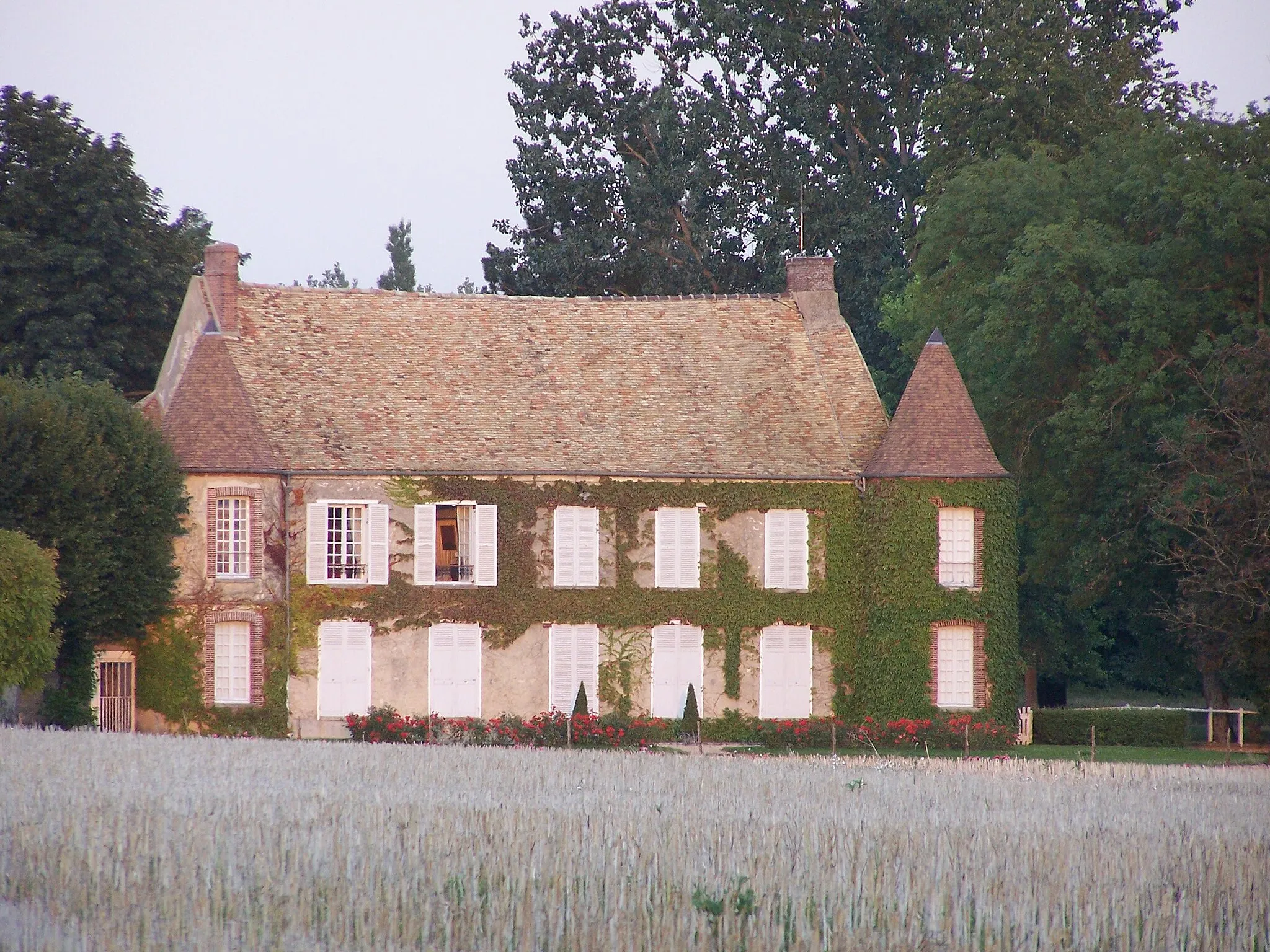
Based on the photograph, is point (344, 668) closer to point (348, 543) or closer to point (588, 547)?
point (348, 543)

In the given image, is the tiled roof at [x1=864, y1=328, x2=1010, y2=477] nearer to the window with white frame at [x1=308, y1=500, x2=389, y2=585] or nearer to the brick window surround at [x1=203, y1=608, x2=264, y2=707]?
the window with white frame at [x1=308, y1=500, x2=389, y2=585]

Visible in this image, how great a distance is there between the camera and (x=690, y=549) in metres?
39.8

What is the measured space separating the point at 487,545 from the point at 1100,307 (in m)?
15.7

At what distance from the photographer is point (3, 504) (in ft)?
115

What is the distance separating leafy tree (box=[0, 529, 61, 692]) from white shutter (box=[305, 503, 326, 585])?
6.81 metres

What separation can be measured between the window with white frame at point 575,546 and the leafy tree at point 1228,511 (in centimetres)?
1257

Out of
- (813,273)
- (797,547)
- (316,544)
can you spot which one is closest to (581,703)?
(797,547)

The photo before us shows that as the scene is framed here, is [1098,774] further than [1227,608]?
No

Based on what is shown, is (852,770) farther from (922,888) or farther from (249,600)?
(249,600)

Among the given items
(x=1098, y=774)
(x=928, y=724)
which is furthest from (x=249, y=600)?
(x=1098, y=774)

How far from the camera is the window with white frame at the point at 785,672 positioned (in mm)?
39625

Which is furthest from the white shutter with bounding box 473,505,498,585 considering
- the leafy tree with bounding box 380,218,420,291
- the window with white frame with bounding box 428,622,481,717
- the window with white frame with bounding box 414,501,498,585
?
the leafy tree with bounding box 380,218,420,291

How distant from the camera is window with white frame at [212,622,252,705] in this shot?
3828cm

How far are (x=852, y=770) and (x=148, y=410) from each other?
20.3m
